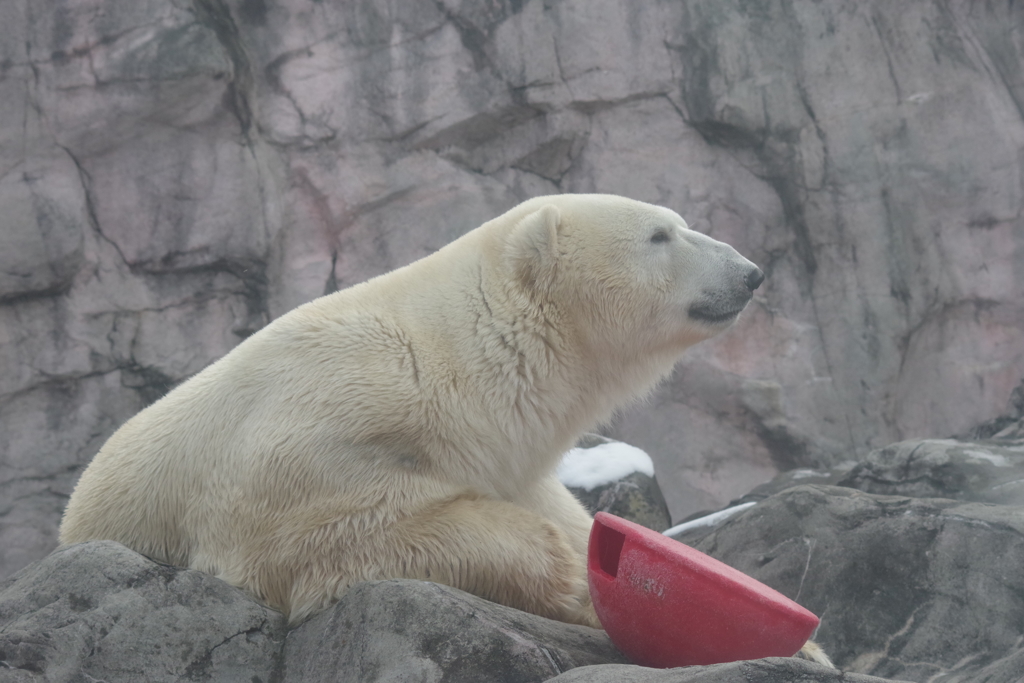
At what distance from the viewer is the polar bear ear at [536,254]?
2609mm

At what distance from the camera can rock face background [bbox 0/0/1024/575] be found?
226 inches

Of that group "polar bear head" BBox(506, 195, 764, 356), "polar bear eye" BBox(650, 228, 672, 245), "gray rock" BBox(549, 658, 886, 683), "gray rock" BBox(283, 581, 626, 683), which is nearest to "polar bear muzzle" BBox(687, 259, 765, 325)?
"polar bear head" BBox(506, 195, 764, 356)

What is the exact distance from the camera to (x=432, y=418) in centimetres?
237

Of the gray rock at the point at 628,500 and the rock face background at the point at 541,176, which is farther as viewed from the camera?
the rock face background at the point at 541,176

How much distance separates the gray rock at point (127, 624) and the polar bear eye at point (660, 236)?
1411mm

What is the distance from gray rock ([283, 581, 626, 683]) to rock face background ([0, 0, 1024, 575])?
4.25m

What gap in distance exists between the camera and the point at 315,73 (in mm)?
6137

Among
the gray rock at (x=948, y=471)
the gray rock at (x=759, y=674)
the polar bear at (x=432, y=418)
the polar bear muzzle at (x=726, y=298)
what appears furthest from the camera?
the gray rock at (x=948, y=471)

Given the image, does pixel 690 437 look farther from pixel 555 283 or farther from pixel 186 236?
pixel 555 283

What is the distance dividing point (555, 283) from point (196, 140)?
4081 mm

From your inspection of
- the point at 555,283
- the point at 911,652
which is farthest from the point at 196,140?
the point at 911,652

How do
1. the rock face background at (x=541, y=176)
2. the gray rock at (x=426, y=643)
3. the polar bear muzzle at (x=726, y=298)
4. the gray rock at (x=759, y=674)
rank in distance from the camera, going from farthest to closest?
1. the rock face background at (x=541, y=176)
2. the polar bear muzzle at (x=726, y=298)
3. the gray rock at (x=426, y=643)
4. the gray rock at (x=759, y=674)

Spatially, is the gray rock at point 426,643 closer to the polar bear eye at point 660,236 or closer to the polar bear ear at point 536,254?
the polar bear ear at point 536,254

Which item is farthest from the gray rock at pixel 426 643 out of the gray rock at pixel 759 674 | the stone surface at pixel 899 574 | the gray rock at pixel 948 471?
the gray rock at pixel 948 471
